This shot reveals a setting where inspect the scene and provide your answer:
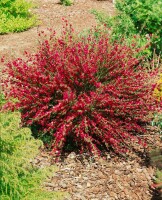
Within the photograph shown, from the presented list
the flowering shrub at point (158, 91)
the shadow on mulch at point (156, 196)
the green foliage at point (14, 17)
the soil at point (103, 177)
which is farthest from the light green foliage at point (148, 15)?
the shadow on mulch at point (156, 196)

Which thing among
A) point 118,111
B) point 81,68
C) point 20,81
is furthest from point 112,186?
point 20,81

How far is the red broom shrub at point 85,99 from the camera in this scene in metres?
4.84

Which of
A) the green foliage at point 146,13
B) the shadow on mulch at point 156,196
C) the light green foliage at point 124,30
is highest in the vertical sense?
the green foliage at point 146,13

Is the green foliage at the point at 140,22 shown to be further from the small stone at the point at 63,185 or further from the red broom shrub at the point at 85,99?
the small stone at the point at 63,185

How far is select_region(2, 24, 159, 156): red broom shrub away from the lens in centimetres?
484

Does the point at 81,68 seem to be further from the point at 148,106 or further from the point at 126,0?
the point at 126,0

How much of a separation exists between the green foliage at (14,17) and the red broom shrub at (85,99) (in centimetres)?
423

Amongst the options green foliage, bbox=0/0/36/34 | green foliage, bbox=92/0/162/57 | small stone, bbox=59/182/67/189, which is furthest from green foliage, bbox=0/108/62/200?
green foliage, bbox=0/0/36/34

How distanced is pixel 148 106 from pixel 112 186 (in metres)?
1.35

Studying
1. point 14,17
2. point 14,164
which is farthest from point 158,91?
point 14,17

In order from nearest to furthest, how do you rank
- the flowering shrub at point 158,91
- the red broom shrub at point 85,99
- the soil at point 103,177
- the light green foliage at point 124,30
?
the soil at point 103,177 → the red broom shrub at point 85,99 → the flowering shrub at point 158,91 → the light green foliage at point 124,30

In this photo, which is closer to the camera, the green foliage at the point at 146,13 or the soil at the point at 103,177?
the soil at the point at 103,177

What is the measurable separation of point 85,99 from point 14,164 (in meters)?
1.75

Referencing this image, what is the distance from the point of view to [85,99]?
4.88m
